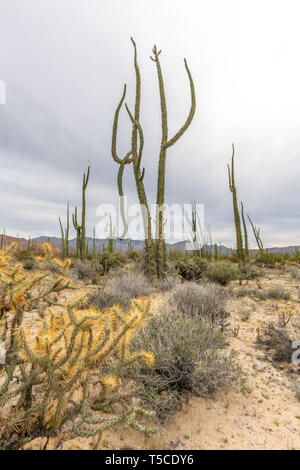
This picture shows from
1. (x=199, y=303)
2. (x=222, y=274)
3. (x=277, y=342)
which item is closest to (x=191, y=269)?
(x=222, y=274)

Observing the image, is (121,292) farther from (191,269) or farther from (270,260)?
(270,260)

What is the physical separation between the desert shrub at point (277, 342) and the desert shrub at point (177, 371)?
3.19 ft

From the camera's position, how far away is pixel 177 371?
222 cm

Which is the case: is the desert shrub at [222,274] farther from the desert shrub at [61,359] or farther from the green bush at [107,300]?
the desert shrub at [61,359]

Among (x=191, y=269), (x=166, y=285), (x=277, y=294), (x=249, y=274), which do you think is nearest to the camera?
(x=277, y=294)

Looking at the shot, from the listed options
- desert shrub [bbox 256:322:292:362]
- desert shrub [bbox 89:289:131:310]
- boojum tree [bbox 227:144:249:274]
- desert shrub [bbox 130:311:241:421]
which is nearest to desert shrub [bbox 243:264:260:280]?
boojum tree [bbox 227:144:249:274]

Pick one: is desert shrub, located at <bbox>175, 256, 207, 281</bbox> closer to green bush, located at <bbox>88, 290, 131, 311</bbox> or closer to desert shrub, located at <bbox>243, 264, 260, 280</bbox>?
desert shrub, located at <bbox>243, 264, 260, 280</bbox>

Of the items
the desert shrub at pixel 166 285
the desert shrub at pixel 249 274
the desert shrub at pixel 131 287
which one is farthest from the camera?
the desert shrub at pixel 249 274

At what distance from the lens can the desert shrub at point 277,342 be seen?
3.04 meters

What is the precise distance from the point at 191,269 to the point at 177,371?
17.1 feet

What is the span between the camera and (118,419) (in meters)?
1.43

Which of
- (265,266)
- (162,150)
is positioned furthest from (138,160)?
(265,266)

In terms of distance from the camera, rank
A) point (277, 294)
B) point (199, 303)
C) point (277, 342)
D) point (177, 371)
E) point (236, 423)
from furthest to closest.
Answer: point (277, 294) < point (199, 303) < point (277, 342) < point (177, 371) < point (236, 423)

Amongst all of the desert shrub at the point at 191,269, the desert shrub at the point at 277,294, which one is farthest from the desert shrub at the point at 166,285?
the desert shrub at the point at 277,294
